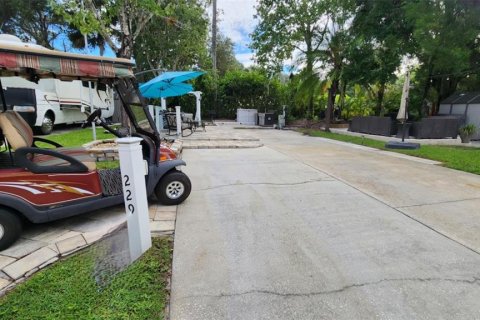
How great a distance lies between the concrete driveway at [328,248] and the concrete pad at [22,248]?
54.3 inches

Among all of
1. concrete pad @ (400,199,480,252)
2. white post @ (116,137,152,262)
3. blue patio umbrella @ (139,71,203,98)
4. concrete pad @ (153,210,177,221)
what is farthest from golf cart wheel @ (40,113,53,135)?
concrete pad @ (400,199,480,252)

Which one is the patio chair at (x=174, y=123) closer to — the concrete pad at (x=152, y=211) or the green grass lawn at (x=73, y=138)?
the green grass lawn at (x=73, y=138)

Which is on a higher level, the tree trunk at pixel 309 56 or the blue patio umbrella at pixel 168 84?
the tree trunk at pixel 309 56

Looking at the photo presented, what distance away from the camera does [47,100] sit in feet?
33.7

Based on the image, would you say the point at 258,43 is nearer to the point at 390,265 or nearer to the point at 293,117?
the point at 293,117

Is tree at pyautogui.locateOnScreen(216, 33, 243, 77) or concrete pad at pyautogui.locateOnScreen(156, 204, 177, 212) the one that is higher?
tree at pyautogui.locateOnScreen(216, 33, 243, 77)

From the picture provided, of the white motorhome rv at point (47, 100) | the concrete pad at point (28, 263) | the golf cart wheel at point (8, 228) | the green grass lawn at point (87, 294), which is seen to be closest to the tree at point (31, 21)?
the white motorhome rv at point (47, 100)

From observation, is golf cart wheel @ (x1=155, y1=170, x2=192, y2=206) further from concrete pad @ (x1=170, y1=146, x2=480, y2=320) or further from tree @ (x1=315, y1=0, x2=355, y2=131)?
tree @ (x1=315, y1=0, x2=355, y2=131)

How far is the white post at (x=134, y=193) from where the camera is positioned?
2473 mm

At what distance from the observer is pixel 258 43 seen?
16.1 meters

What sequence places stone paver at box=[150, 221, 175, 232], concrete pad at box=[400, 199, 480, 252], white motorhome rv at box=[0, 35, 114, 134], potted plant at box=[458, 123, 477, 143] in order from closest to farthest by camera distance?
1. concrete pad at box=[400, 199, 480, 252]
2. stone paver at box=[150, 221, 175, 232]
3. white motorhome rv at box=[0, 35, 114, 134]
4. potted plant at box=[458, 123, 477, 143]

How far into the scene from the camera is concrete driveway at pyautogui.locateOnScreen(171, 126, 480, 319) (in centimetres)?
211

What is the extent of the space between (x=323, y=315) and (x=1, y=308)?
2.24 meters

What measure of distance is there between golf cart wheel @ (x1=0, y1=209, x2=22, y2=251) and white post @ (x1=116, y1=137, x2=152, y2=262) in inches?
47.6
